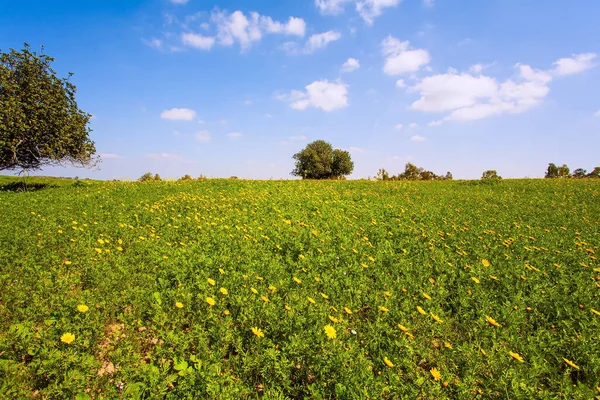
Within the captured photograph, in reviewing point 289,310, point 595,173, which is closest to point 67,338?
point 289,310

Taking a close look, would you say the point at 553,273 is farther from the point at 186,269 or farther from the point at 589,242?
the point at 186,269

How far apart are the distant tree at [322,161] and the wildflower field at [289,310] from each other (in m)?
52.7

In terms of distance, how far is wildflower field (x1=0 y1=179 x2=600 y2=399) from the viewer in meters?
2.89

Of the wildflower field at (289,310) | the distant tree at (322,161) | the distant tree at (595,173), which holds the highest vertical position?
the distant tree at (322,161)

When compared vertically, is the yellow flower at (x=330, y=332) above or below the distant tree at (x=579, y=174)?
below

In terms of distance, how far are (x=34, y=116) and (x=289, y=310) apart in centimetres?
2132

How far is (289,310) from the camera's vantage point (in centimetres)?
388

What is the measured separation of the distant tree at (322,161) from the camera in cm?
6096

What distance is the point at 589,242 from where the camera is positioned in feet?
27.2

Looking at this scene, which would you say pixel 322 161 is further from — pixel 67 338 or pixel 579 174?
pixel 67 338

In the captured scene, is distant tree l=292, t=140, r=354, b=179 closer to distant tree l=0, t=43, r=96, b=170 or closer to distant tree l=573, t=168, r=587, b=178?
distant tree l=573, t=168, r=587, b=178

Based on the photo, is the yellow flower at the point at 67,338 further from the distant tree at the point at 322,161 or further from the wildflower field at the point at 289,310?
the distant tree at the point at 322,161

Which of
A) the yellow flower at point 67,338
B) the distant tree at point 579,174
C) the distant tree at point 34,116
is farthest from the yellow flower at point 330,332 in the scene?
the distant tree at point 579,174

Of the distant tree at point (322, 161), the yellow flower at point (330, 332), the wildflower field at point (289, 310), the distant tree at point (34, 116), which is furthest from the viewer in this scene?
the distant tree at point (322, 161)
